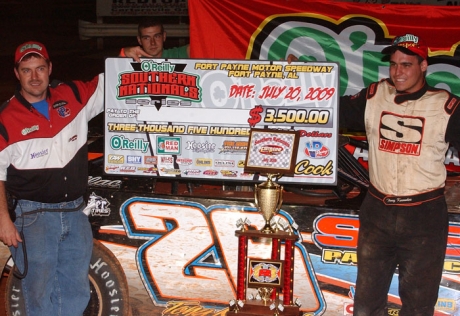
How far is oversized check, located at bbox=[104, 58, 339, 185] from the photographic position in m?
5.09

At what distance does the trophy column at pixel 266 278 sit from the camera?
4.86 metres

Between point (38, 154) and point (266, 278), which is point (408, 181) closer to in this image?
point (266, 278)

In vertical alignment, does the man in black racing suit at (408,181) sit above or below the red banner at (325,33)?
below

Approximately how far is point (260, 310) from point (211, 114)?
136cm

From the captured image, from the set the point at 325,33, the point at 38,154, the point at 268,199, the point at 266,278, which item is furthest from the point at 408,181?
the point at 38,154

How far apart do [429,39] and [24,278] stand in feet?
11.5

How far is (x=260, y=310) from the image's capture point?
4898 mm

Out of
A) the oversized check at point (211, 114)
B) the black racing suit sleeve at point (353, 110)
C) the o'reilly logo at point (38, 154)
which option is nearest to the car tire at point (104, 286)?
the oversized check at point (211, 114)

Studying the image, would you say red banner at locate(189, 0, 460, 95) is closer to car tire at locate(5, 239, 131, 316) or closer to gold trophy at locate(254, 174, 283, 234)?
gold trophy at locate(254, 174, 283, 234)

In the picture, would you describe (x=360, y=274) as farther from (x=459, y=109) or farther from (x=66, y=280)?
(x=66, y=280)

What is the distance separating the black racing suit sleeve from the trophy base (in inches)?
49.3

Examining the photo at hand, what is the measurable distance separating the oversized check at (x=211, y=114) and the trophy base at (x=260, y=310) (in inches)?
33.3

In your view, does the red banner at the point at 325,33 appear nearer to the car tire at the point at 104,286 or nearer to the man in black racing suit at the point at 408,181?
the man in black racing suit at the point at 408,181

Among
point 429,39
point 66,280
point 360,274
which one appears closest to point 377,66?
point 429,39
